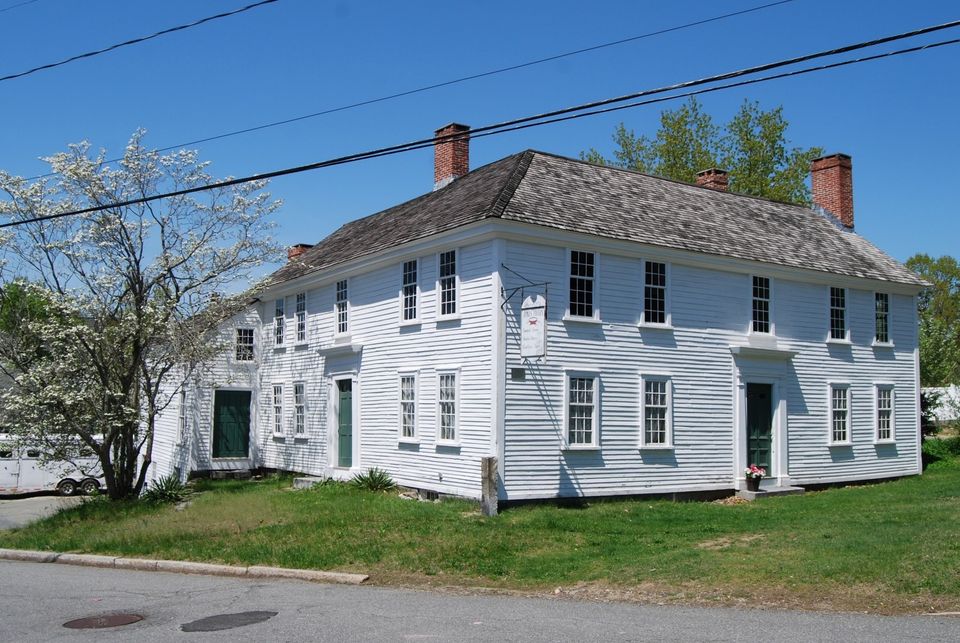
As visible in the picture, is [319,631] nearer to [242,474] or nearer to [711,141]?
[242,474]

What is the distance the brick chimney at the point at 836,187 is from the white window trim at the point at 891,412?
5362 millimetres

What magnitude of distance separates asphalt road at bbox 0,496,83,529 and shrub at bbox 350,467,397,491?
696cm

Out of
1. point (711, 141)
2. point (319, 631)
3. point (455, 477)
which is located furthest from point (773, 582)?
point (711, 141)

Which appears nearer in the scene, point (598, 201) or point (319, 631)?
point (319, 631)

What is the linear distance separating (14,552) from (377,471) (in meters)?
8.17

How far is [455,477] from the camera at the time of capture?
18766 millimetres

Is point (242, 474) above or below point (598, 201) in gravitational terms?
below

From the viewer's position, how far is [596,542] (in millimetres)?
14125

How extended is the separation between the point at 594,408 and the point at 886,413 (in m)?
10.9

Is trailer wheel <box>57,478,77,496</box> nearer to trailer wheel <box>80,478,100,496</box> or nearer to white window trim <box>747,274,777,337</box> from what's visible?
trailer wheel <box>80,478,100,496</box>

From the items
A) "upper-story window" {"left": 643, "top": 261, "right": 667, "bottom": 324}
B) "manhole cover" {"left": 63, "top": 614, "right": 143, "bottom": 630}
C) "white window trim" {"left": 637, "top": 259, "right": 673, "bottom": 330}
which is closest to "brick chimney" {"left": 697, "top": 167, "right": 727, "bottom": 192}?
"white window trim" {"left": 637, "top": 259, "right": 673, "bottom": 330}

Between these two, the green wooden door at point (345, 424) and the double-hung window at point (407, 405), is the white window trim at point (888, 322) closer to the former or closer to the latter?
the double-hung window at point (407, 405)

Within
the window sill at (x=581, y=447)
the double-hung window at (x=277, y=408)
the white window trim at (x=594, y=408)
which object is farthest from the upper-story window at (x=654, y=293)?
the double-hung window at (x=277, y=408)

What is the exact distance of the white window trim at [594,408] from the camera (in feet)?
61.0
